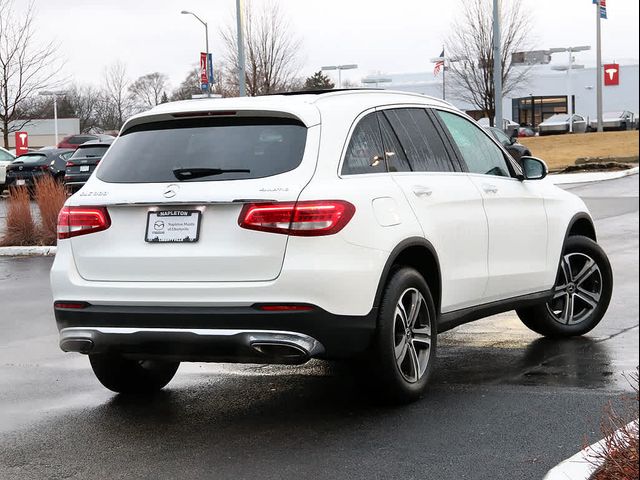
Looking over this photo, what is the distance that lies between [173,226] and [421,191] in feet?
5.14

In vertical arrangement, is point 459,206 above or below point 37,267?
above

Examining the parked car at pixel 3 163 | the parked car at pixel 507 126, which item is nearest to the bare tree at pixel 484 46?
the parked car at pixel 507 126

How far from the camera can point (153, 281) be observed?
19.6 feet

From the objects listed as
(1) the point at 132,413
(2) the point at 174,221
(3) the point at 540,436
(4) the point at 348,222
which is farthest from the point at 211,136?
(3) the point at 540,436

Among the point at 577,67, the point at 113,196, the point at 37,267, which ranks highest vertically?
the point at 577,67

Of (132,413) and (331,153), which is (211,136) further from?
(132,413)

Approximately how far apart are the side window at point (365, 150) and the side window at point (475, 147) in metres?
1.02

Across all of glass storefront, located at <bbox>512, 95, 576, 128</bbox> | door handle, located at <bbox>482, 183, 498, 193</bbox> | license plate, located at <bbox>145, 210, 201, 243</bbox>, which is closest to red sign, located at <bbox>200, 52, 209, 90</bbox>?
door handle, located at <bbox>482, 183, 498, 193</bbox>

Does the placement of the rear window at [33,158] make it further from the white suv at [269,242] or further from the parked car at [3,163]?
the white suv at [269,242]

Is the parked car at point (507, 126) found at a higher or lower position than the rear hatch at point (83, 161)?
higher

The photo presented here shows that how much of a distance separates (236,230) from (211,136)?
671 millimetres

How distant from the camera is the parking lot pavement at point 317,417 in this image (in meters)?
5.31

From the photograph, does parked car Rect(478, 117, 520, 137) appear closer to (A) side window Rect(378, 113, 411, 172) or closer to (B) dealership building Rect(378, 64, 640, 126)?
(B) dealership building Rect(378, 64, 640, 126)

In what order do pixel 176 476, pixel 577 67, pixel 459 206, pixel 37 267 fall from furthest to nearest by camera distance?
pixel 577 67 < pixel 37 267 < pixel 459 206 < pixel 176 476
